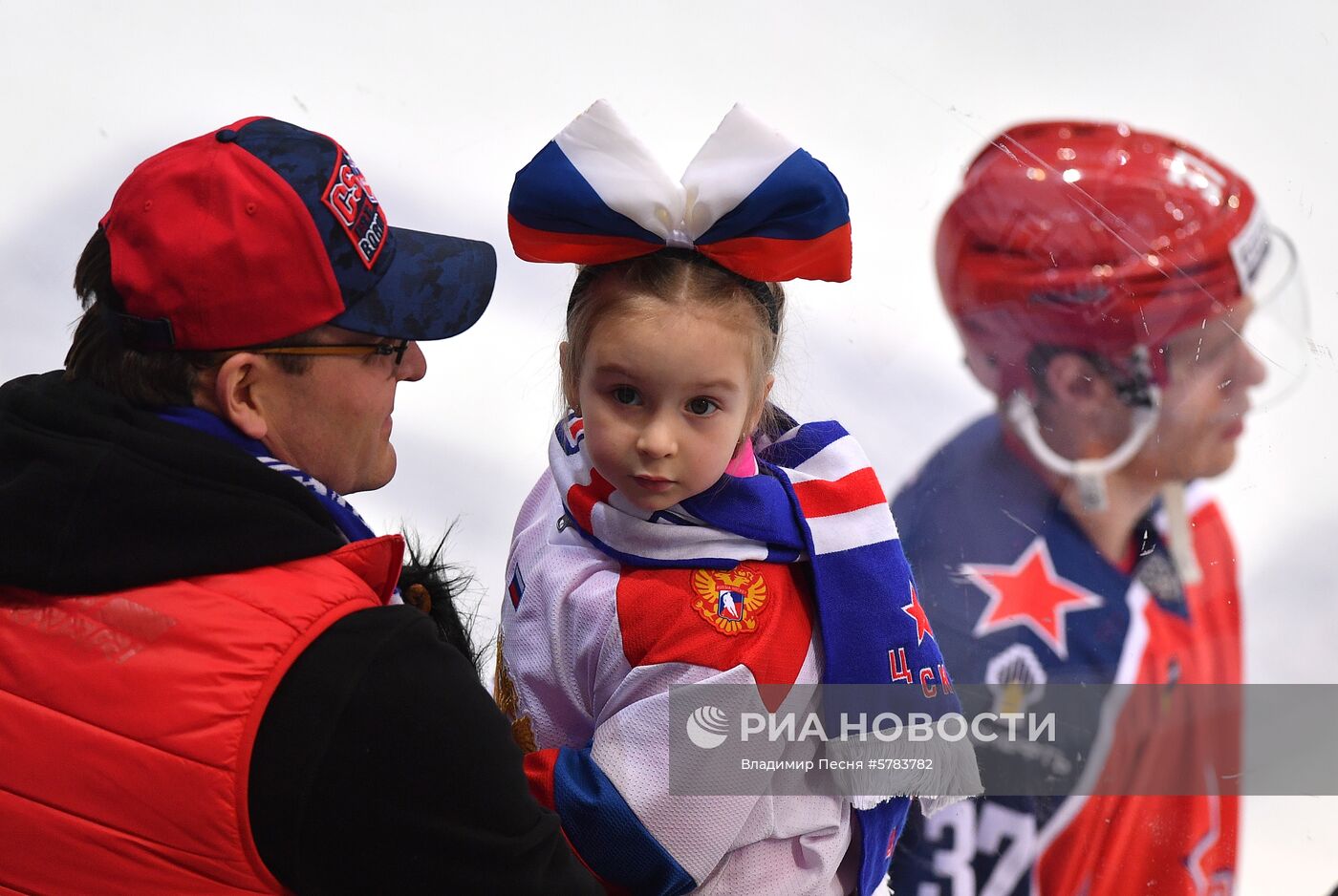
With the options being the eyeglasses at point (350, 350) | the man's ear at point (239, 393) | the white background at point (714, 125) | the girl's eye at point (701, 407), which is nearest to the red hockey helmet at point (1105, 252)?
the white background at point (714, 125)

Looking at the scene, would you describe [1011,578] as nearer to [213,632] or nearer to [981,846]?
[981,846]

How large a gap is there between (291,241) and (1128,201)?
99 centimetres

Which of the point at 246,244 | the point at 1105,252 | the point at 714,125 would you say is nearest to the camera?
the point at 246,244

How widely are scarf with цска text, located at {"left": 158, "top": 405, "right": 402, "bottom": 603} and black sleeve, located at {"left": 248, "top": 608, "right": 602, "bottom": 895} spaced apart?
0.13 m

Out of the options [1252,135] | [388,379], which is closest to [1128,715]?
[1252,135]

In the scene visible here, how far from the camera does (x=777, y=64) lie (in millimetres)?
2168

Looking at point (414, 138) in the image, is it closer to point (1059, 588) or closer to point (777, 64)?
point (777, 64)

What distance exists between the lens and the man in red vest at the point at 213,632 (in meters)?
0.93

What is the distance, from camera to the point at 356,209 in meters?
1.10

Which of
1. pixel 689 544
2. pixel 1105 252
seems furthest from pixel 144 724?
pixel 1105 252

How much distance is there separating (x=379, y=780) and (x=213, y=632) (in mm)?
155

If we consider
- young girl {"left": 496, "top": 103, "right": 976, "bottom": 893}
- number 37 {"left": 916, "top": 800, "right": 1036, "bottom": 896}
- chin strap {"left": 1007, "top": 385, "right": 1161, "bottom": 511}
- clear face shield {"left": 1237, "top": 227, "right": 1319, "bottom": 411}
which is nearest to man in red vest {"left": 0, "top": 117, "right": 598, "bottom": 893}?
young girl {"left": 496, "top": 103, "right": 976, "bottom": 893}

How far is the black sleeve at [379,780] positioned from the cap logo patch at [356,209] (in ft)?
1.03

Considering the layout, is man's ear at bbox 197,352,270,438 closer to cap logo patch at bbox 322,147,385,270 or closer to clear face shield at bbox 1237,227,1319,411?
cap logo patch at bbox 322,147,385,270
